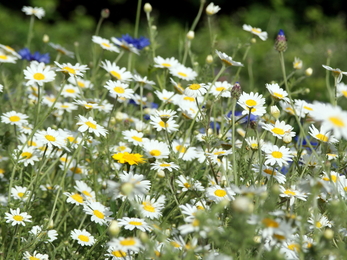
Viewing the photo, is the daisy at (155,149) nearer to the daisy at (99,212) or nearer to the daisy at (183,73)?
the daisy at (99,212)

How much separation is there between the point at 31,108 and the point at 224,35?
4.74 m

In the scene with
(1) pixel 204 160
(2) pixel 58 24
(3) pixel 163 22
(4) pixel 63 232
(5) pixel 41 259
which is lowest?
A: (5) pixel 41 259

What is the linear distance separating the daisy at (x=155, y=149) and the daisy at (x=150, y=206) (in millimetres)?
130

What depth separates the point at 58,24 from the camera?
6.70 meters

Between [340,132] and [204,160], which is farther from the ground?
[204,160]

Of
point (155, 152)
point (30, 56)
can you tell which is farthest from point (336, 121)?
point (30, 56)

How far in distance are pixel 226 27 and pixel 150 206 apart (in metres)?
5.59

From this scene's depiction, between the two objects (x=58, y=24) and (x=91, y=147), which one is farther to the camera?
(x=58, y=24)

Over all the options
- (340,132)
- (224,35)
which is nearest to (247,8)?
(224,35)

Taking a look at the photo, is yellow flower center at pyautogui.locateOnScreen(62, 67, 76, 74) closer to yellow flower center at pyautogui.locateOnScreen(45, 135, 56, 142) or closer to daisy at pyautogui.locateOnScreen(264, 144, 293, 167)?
yellow flower center at pyautogui.locateOnScreen(45, 135, 56, 142)

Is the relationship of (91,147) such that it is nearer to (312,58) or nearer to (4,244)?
(4,244)

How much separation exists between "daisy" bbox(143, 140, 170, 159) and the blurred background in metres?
3.19

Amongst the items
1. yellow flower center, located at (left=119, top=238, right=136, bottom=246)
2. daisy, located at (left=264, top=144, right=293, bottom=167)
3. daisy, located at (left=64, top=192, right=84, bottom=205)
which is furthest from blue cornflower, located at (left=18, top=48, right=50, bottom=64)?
yellow flower center, located at (left=119, top=238, right=136, bottom=246)

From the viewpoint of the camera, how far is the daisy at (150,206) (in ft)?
4.47
